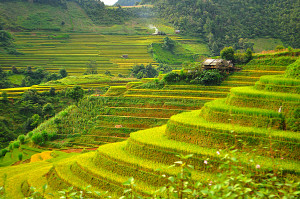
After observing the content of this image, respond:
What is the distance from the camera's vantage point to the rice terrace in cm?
825

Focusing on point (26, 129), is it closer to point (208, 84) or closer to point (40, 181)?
point (40, 181)

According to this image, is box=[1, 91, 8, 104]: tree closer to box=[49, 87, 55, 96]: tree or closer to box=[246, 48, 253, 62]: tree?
box=[49, 87, 55, 96]: tree

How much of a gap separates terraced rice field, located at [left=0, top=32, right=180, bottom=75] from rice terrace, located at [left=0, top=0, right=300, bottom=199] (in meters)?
0.25

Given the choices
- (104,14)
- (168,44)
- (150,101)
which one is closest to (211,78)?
(150,101)

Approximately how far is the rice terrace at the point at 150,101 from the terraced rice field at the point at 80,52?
25 centimetres

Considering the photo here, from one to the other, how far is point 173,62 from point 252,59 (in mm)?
21080

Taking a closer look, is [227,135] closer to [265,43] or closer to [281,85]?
[281,85]

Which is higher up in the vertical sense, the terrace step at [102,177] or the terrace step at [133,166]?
the terrace step at [133,166]

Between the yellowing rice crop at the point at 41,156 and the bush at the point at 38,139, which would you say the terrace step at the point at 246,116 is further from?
the bush at the point at 38,139

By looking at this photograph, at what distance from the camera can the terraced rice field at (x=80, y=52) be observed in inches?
1730

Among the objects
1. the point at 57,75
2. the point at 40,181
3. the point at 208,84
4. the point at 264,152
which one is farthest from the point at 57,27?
the point at 264,152

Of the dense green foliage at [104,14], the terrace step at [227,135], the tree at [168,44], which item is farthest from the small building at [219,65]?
the dense green foliage at [104,14]

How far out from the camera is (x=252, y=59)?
79.1ft

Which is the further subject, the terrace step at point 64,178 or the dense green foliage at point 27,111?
the dense green foliage at point 27,111
